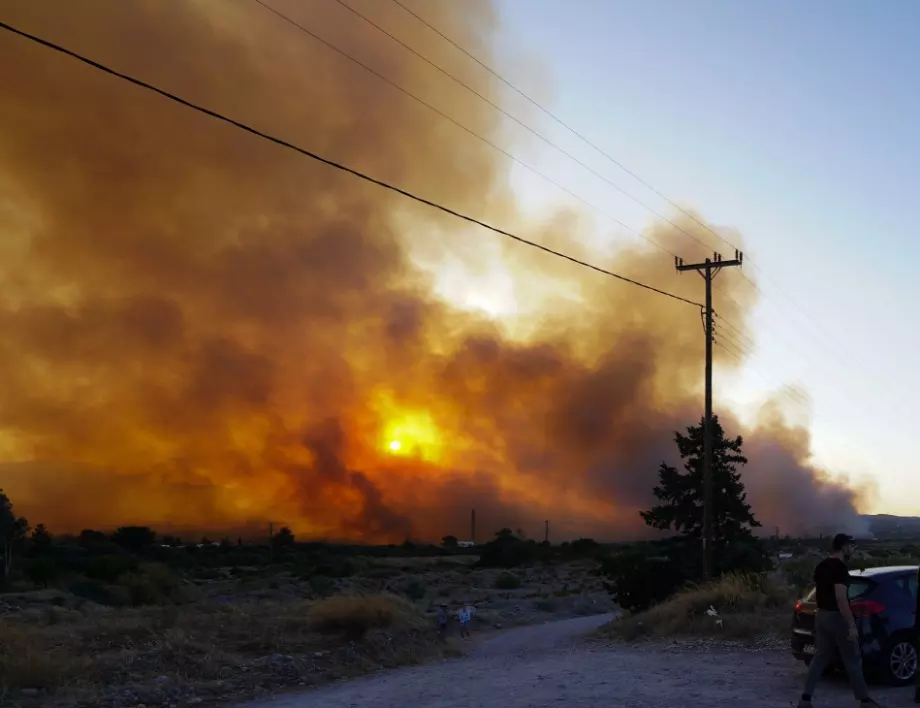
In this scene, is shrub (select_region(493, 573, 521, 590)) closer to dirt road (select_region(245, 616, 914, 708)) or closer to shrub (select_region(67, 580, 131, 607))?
shrub (select_region(67, 580, 131, 607))

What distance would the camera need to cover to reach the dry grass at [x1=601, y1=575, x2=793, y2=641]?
60.7 ft

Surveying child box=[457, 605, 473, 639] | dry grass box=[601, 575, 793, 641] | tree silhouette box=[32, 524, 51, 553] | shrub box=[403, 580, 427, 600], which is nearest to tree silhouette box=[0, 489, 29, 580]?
tree silhouette box=[32, 524, 51, 553]

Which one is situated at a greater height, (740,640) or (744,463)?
(744,463)

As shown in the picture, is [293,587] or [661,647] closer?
[661,647]

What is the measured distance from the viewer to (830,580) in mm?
10227

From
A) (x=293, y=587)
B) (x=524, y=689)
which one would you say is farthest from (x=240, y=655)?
(x=293, y=587)

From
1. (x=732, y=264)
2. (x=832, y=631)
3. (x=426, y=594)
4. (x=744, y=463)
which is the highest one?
(x=732, y=264)

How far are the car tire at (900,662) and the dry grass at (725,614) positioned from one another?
19.7ft

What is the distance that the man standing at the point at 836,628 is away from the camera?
10.0 meters

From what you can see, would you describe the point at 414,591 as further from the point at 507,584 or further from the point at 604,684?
the point at 604,684

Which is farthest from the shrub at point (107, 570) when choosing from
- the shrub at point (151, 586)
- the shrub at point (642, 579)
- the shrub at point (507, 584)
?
the shrub at point (642, 579)

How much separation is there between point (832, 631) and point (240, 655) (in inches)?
518

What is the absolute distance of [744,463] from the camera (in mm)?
37312

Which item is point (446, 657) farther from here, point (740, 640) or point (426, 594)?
point (426, 594)
